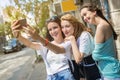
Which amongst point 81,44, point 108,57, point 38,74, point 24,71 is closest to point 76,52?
point 81,44

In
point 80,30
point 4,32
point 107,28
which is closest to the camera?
point 107,28

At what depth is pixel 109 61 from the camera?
352 cm

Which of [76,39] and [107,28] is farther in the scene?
[76,39]

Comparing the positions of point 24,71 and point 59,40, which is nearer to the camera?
point 59,40

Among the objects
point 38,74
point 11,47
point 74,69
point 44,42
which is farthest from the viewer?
point 11,47

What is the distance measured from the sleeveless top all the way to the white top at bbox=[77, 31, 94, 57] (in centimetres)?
37

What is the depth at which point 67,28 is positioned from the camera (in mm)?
3939

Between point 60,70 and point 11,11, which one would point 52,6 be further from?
point 60,70

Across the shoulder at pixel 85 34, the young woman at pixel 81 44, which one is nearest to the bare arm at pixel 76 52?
the young woman at pixel 81 44

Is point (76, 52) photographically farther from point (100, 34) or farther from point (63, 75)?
point (100, 34)

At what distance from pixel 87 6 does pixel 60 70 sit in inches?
31.9

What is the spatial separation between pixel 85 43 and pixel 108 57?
Answer: 47 centimetres

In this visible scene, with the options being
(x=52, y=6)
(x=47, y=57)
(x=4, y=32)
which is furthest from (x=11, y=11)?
(x=4, y=32)

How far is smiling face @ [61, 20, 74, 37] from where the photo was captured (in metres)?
3.94
